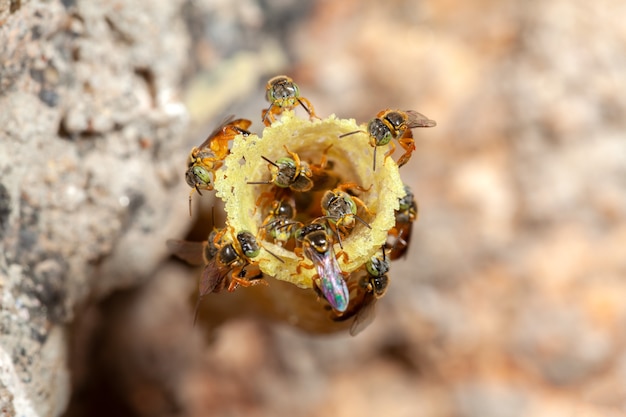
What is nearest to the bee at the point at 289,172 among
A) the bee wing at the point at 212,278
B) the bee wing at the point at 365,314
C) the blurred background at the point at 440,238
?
the bee wing at the point at 212,278

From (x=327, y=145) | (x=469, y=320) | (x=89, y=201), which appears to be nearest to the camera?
(x=327, y=145)

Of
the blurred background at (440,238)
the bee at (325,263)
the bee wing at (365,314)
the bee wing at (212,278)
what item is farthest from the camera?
the blurred background at (440,238)

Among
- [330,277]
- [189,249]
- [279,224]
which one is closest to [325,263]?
[330,277]

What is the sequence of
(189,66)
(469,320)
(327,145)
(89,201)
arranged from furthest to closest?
(469,320) < (189,66) < (89,201) < (327,145)

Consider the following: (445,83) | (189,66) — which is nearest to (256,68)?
(189,66)

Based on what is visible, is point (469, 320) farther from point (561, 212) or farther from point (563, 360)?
point (561, 212)

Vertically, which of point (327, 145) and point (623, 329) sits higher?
point (623, 329)

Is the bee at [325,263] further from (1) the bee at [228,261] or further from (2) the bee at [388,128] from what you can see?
(2) the bee at [388,128]
